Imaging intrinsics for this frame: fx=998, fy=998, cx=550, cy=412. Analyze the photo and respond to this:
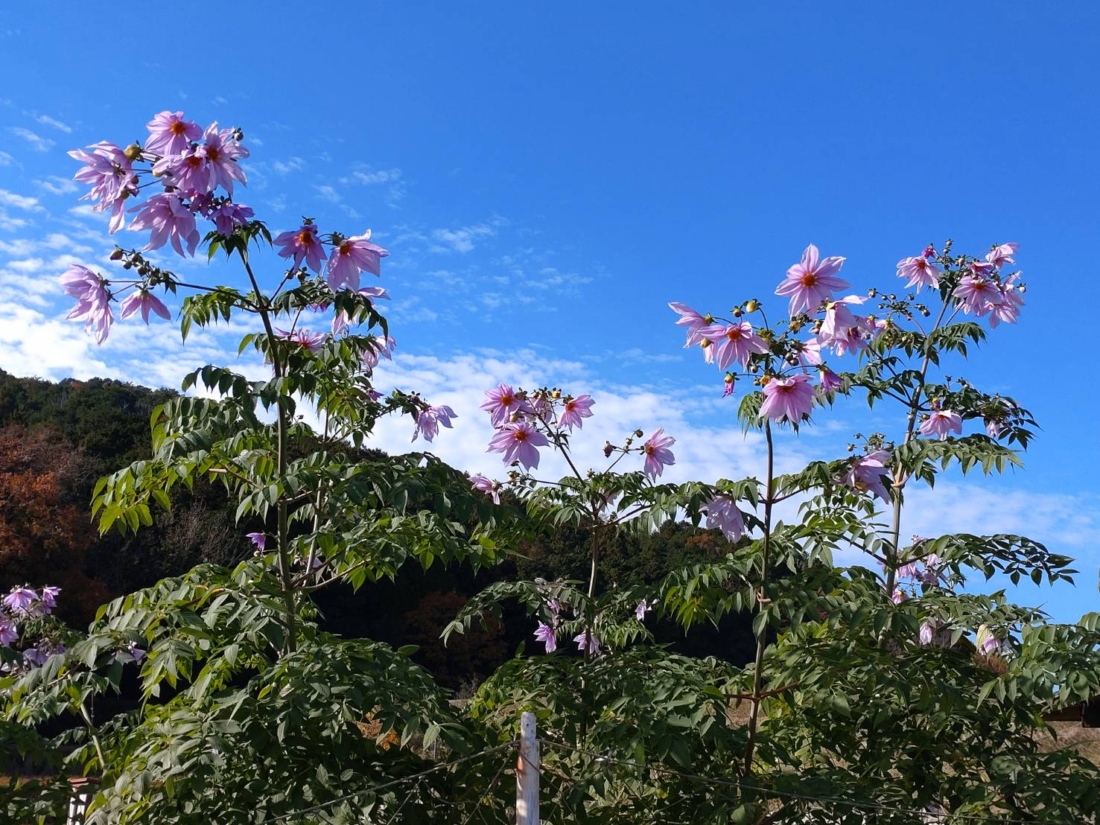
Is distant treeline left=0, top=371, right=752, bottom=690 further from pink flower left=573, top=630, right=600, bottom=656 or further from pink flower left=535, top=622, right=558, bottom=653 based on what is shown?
pink flower left=573, top=630, right=600, bottom=656

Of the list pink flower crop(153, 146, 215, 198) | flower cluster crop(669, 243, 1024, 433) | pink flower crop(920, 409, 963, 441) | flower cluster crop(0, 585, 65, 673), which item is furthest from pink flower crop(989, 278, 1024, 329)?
flower cluster crop(0, 585, 65, 673)

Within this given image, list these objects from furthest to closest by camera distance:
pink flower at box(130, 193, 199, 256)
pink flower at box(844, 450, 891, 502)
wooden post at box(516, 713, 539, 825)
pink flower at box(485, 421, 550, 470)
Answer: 1. pink flower at box(485, 421, 550, 470)
2. pink flower at box(844, 450, 891, 502)
3. pink flower at box(130, 193, 199, 256)
4. wooden post at box(516, 713, 539, 825)

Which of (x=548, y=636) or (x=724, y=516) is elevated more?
(x=724, y=516)

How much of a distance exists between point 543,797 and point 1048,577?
1598mm

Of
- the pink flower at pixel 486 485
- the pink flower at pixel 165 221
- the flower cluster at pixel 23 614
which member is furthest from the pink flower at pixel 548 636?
the pink flower at pixel 165 221

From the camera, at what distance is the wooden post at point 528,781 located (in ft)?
7.47

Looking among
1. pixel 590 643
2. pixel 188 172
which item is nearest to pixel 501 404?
pixel 590 643

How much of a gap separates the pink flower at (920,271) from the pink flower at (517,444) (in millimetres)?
2093

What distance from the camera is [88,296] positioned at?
258 cm

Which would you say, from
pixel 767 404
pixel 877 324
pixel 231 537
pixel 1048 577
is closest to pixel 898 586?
pixel 877 324

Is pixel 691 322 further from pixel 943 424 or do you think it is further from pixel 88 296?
pixel 943 424

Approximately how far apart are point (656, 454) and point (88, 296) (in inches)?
72.2

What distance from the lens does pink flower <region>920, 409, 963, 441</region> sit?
4004 mm

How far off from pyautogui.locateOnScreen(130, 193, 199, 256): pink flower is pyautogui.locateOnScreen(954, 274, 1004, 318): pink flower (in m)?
3.17
